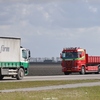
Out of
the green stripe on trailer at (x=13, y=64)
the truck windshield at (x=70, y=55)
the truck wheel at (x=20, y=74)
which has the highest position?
the truck windshield at (x=70, y=55)

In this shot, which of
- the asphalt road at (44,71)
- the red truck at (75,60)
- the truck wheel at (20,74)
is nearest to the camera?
the truck wheel at (20,74)

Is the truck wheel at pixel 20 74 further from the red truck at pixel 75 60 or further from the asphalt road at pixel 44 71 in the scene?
the asphalt road at pixel 44 71

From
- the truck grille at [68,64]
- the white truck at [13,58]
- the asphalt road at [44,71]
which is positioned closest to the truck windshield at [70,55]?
the truck grille at [68,64]

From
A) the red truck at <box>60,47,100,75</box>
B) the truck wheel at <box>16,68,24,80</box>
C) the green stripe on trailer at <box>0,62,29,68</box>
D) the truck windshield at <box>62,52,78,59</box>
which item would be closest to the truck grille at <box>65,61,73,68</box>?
→ the red truck at <box>60,47,100,75</box>

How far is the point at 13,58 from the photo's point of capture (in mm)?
43250

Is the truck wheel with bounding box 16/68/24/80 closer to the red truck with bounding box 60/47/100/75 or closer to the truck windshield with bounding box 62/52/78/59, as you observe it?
the red truck with bounding box 60/47/100/75

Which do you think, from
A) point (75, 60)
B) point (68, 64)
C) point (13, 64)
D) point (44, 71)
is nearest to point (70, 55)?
point (75, 60)

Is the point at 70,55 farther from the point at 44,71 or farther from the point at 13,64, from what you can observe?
the point at 44,71

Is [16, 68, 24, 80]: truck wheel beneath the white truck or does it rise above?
beneath

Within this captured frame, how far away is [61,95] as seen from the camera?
25219 millimetres

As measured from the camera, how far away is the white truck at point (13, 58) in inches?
1662

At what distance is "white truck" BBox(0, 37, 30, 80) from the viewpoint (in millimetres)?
42219

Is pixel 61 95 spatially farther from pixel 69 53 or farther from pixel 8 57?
pixel 69 53

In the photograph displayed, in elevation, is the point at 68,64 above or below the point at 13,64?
above
